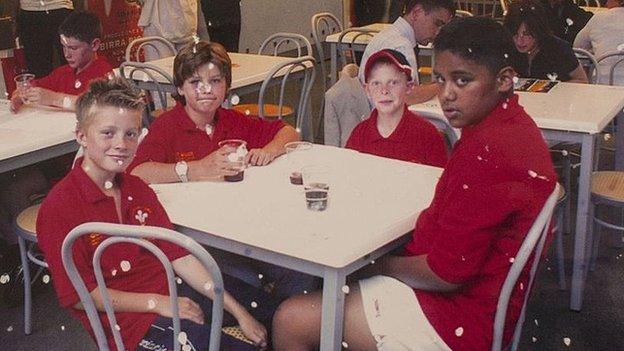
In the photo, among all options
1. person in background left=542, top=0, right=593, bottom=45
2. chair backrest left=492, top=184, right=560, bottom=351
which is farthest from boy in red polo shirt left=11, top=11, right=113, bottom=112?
person in background left=542, top=0, right=593, bottom=45

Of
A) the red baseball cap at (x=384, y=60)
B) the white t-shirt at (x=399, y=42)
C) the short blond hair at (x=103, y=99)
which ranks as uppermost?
the short blond hair at (x=103, y=99)

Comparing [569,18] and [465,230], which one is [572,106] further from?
[569,18]

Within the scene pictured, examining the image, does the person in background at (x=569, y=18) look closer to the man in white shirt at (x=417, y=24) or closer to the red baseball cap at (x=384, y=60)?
the man in white shirt at (x=417, y=24)

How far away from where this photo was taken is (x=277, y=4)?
7.95 m

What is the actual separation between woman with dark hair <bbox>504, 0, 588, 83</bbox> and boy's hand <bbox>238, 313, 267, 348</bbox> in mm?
2432

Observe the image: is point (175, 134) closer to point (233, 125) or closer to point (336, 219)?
point (233, 125)

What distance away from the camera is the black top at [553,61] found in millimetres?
3912

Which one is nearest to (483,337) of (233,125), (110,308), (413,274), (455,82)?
(413,274)

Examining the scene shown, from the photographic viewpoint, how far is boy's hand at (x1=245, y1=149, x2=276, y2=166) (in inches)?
99.7

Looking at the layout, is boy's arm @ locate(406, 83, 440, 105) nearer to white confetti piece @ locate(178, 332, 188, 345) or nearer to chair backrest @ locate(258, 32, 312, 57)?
chair backrest @ locate(258, 32, 312, 57)

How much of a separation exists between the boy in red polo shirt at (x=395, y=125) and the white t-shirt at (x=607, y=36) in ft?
6.33

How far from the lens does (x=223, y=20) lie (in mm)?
6105

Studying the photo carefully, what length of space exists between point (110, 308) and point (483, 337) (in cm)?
86

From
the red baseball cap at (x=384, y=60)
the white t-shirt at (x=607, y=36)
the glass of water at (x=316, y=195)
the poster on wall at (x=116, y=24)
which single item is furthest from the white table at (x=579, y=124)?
the poster on wall at (x=116, y=24)
